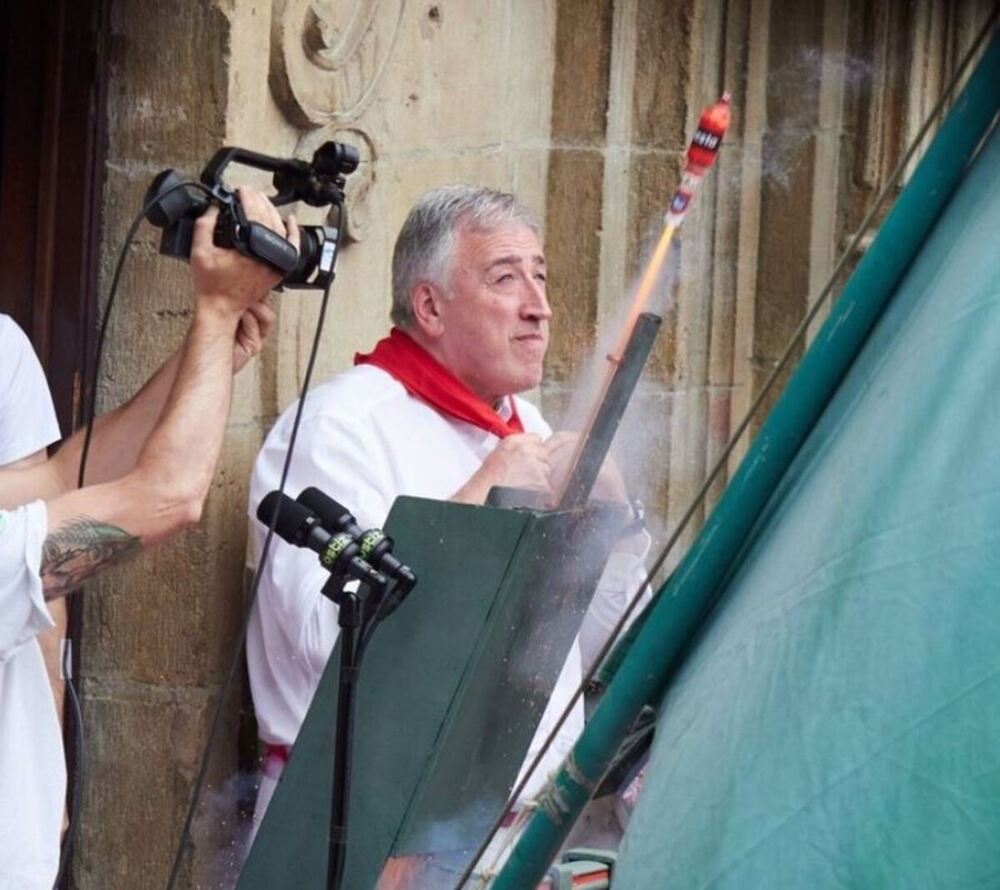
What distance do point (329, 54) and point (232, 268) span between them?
1.71 metres

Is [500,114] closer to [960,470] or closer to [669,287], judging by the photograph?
[669,287]

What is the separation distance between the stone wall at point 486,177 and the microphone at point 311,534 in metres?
1.63

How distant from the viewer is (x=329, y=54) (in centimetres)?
483

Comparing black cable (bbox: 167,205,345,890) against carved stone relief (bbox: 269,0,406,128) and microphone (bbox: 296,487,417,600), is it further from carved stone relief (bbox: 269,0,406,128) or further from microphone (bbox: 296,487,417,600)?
carved stone relief (bbox: 269,0,406,128)

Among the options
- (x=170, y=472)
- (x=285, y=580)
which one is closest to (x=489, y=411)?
(x=285, y=580)

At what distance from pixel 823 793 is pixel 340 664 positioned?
4.69 ft

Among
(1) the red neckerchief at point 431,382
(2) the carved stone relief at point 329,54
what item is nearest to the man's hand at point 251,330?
(1) the red neckerchief at point 431,382

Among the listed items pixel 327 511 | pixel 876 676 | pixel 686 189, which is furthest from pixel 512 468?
pixel 876 676

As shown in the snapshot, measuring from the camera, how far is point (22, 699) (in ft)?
10.2

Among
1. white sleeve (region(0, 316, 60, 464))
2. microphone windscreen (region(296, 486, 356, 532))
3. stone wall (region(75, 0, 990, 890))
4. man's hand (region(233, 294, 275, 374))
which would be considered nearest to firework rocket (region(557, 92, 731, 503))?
microphone windscreen (region(296, 486, 356, 532))

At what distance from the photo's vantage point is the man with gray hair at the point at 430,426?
4051mm

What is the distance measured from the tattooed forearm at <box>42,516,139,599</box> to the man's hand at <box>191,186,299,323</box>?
39 centimetres

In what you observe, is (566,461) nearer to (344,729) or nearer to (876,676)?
(344,729)

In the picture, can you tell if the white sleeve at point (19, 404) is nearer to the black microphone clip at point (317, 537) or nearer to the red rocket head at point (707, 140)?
the black microphone clip at point (317, 537)
